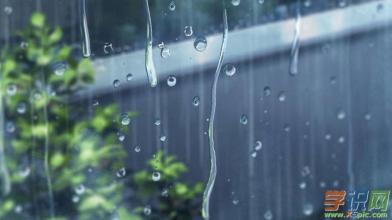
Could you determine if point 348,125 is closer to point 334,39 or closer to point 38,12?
point 334,39

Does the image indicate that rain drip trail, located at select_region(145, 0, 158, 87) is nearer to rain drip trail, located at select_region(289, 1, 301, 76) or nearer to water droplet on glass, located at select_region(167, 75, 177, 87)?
water droplet on glass, located at select_region(167, 75, 177, 87)

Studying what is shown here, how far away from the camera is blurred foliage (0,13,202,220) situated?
4.48 feet

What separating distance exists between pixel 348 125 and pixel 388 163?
0.16 metres

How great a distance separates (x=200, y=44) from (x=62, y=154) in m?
0.48

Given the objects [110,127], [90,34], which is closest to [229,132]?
[110,127]

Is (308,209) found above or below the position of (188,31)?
below

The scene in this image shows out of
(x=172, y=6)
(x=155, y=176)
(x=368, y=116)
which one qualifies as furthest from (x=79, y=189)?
(x=368, y=116)

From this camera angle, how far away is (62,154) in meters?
1.40

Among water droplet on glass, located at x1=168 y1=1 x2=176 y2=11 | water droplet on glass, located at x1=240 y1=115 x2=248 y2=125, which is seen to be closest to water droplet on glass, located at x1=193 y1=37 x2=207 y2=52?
water droplet on glass, located at x1=168 y1=1 x2=176 y2=11

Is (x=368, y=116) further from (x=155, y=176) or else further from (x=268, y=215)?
(x=155, y=176)

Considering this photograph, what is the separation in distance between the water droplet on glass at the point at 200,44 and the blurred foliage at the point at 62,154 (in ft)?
0.81

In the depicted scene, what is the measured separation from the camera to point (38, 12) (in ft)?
4.54

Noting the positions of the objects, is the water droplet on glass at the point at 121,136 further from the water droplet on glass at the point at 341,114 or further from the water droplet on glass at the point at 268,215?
the water droplet on glass at the point at 341,114

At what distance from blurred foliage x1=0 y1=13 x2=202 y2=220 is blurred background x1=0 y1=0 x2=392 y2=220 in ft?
0.06
